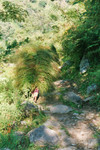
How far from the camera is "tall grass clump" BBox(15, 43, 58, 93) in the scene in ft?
13.0

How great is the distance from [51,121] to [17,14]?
754 centimetres

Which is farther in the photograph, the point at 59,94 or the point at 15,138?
the point at 59,94

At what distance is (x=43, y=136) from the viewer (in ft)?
7.33

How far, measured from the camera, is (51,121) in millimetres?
2701

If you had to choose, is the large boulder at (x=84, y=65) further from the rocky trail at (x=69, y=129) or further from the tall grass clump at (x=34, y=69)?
the rocky trail at (x=69, y=129)

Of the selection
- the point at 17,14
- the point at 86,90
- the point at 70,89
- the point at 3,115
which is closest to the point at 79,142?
the point at 3,115

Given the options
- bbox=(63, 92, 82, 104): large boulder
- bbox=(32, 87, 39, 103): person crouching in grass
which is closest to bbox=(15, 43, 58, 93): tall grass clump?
bbox=(32, 87, 39, 103): person crouching in grass

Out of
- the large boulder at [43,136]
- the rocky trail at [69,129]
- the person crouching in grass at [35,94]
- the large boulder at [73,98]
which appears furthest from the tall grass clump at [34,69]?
the large boulder at [43,136]

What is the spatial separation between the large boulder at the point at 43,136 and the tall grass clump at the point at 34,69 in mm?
1541

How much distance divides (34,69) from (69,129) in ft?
7.08

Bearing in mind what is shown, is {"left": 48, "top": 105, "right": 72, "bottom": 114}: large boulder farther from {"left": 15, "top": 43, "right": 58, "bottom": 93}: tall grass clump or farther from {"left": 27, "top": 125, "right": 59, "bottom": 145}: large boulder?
{"left": 27, "top": 125, "right": 59, "bottom": 145}: large boulder

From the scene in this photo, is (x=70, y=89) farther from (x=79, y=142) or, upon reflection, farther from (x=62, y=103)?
(x=79, y=142)

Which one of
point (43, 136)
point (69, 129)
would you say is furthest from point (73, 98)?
point (43, 136)

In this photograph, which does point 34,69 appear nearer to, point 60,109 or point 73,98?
point 73,98
